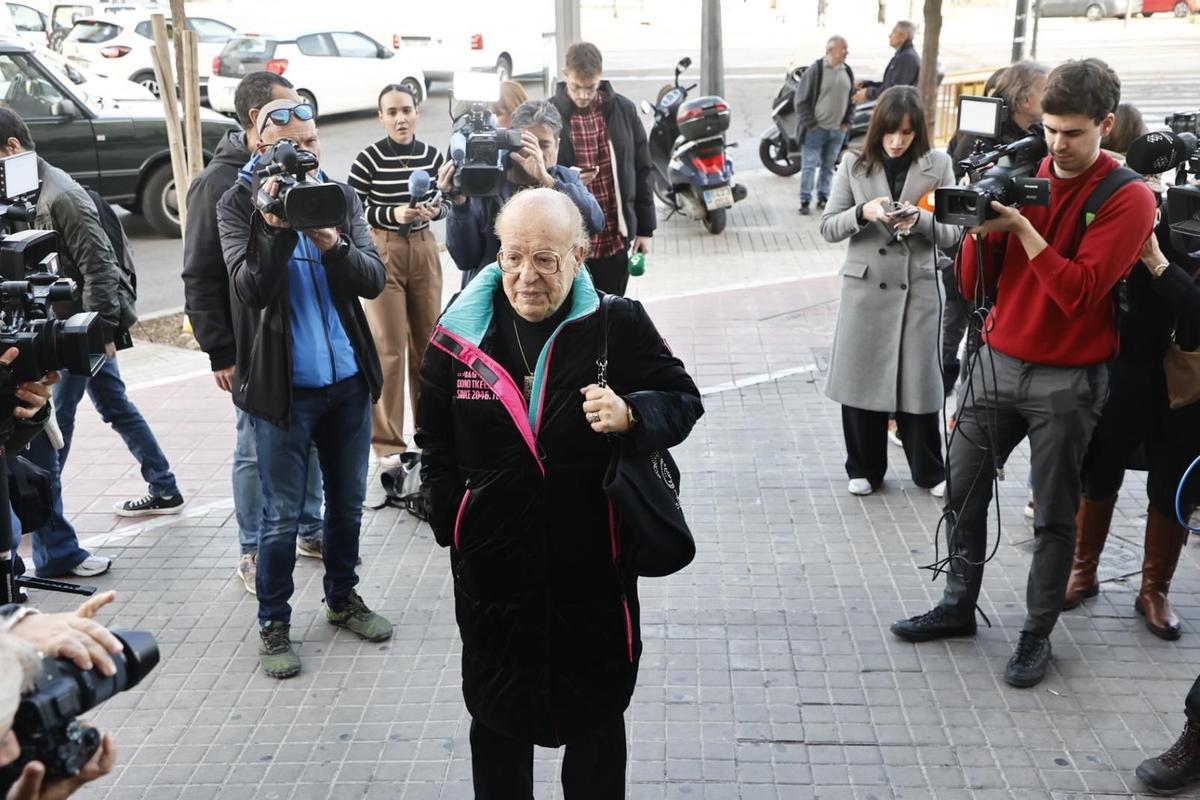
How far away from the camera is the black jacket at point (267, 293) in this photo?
449 centimetres

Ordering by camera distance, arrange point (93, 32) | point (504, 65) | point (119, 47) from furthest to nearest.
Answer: point (504, 65) → point (93, 32) → point (119, 47)

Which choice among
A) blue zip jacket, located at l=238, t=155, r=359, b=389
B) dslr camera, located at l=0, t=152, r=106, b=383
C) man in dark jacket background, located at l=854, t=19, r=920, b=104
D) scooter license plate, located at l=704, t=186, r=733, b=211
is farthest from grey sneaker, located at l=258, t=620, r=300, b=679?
man in dark jacket background, located at l=854, t=19, r=920, b=104

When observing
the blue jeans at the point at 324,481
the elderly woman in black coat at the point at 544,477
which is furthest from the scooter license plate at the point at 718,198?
the elderly woman in black coat at the point at 544,477

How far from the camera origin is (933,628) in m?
4.98

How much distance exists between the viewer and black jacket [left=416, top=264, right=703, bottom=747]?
10.9 ft

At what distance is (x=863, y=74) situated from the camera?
2673cm

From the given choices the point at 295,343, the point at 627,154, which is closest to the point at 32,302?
the point at 295,343

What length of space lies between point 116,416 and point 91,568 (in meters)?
0.84

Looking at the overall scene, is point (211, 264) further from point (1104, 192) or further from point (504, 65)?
point (504, 65)

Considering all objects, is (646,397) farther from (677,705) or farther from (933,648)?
(933,648)

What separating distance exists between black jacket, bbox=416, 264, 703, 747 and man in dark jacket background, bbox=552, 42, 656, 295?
409 centimetres

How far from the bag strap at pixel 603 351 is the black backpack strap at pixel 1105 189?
1.87m

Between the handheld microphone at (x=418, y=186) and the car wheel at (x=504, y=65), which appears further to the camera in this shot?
the car wheel at (x=504, y=65)

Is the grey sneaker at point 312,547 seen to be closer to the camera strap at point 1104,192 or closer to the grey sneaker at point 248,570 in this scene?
the grey sneaker at point 248,570
